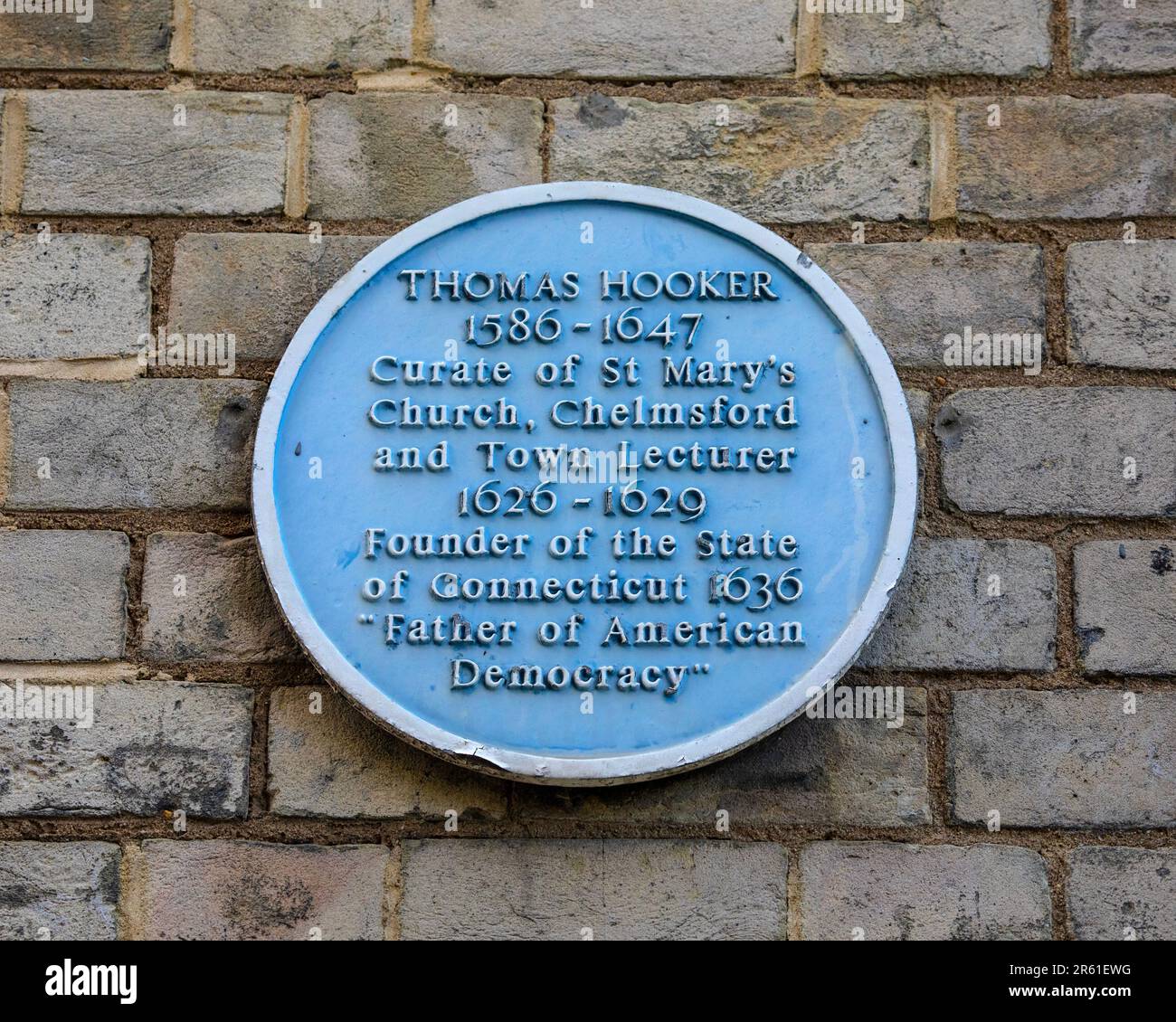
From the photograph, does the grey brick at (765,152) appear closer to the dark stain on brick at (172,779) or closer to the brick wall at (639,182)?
the brick wall at (639,182)

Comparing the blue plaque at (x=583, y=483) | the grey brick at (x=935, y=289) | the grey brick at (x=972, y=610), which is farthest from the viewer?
the grey brick at (x=935, y=289)

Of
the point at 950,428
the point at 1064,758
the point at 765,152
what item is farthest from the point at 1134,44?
the point at 1064,758

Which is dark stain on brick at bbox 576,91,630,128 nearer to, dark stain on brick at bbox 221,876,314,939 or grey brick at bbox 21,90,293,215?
grey brick at bbox 21,90,293,215

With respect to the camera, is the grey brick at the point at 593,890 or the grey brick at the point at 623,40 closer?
the grey brick at the point at 593,890

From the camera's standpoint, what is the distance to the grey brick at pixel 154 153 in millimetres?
2676

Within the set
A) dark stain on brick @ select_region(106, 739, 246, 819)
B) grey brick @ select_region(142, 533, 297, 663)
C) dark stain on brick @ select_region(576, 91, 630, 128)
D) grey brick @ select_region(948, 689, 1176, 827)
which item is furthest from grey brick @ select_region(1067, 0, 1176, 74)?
dark stain on brick @ select_region(106, 739, 246, 819)

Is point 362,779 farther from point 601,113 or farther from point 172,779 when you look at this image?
point 601,113

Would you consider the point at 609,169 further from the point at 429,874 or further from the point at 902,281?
the point at 429,874

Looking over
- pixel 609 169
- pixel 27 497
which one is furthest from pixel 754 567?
pixel 27 497

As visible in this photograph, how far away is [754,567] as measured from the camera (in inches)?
95.6

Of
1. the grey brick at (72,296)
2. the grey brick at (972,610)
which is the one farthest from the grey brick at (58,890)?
the grey brick at (972,610)

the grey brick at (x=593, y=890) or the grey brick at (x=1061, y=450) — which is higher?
the grey brick at (x=1061, y=450)

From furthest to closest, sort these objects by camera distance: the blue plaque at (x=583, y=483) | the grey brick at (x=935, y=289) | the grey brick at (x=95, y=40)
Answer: the grey brick at (x=95, y=40)
the grey brick at (x=935, y=289)
the blue plaque at (x=583, y=483)

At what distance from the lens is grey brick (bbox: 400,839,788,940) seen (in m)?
2.43
